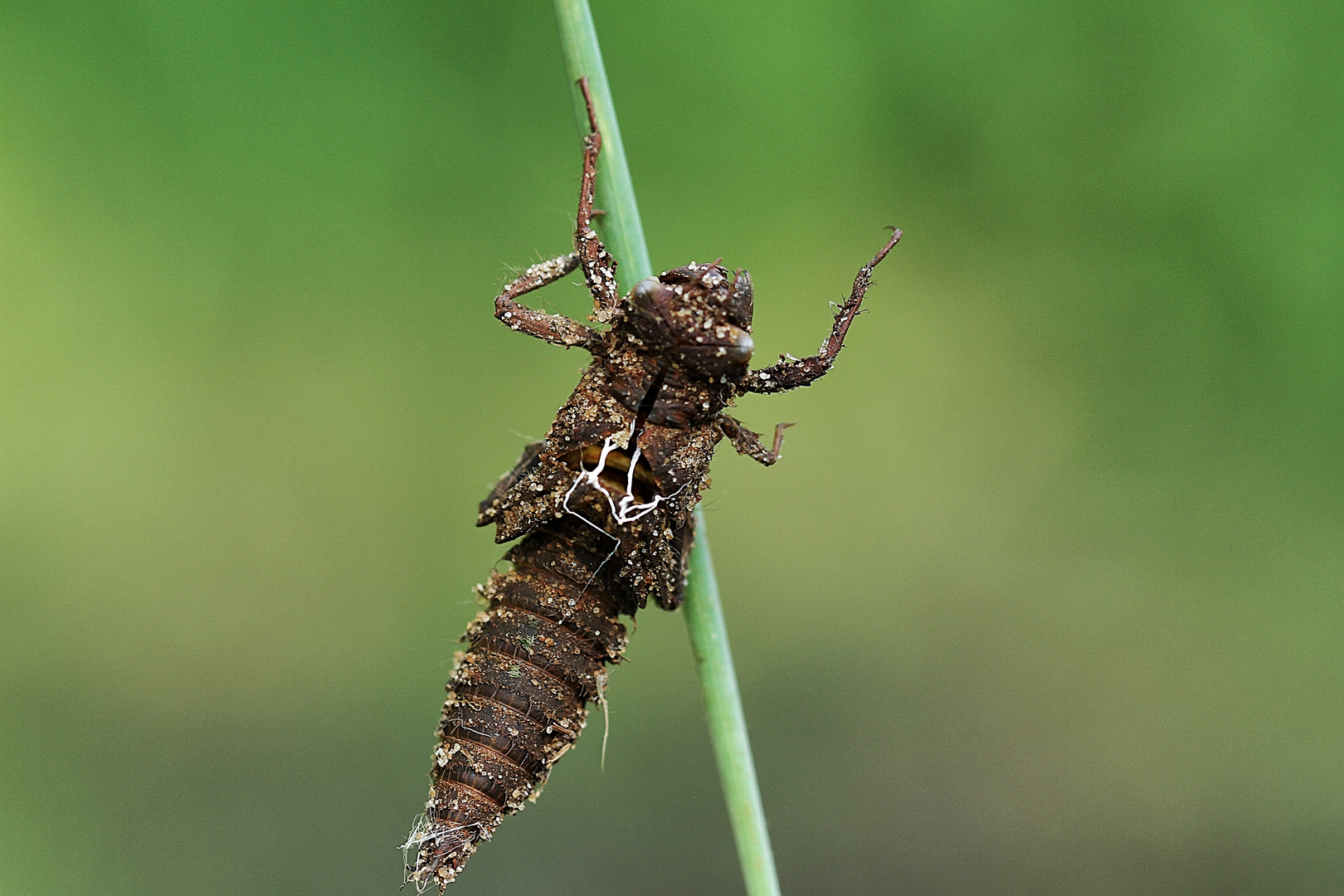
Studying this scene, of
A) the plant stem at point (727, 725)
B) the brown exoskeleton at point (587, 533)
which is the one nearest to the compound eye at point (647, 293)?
the brown exoskeleton at point (587, 533)

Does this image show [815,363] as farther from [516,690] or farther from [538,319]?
[516,690]

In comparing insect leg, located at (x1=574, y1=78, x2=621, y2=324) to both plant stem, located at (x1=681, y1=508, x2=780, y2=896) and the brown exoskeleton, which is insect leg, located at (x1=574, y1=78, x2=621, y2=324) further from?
plant stem, located at (x1=681, y1=508, x2=780, y2=896)

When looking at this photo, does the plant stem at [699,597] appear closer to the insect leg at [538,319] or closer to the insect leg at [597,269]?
the insect leg at [597,269]

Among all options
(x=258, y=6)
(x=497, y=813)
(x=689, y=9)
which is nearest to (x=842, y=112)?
(x=689, y=9)

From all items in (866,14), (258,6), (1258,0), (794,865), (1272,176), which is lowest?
(794,865)

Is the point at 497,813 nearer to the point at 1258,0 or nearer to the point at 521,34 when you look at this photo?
the point at 521,34
